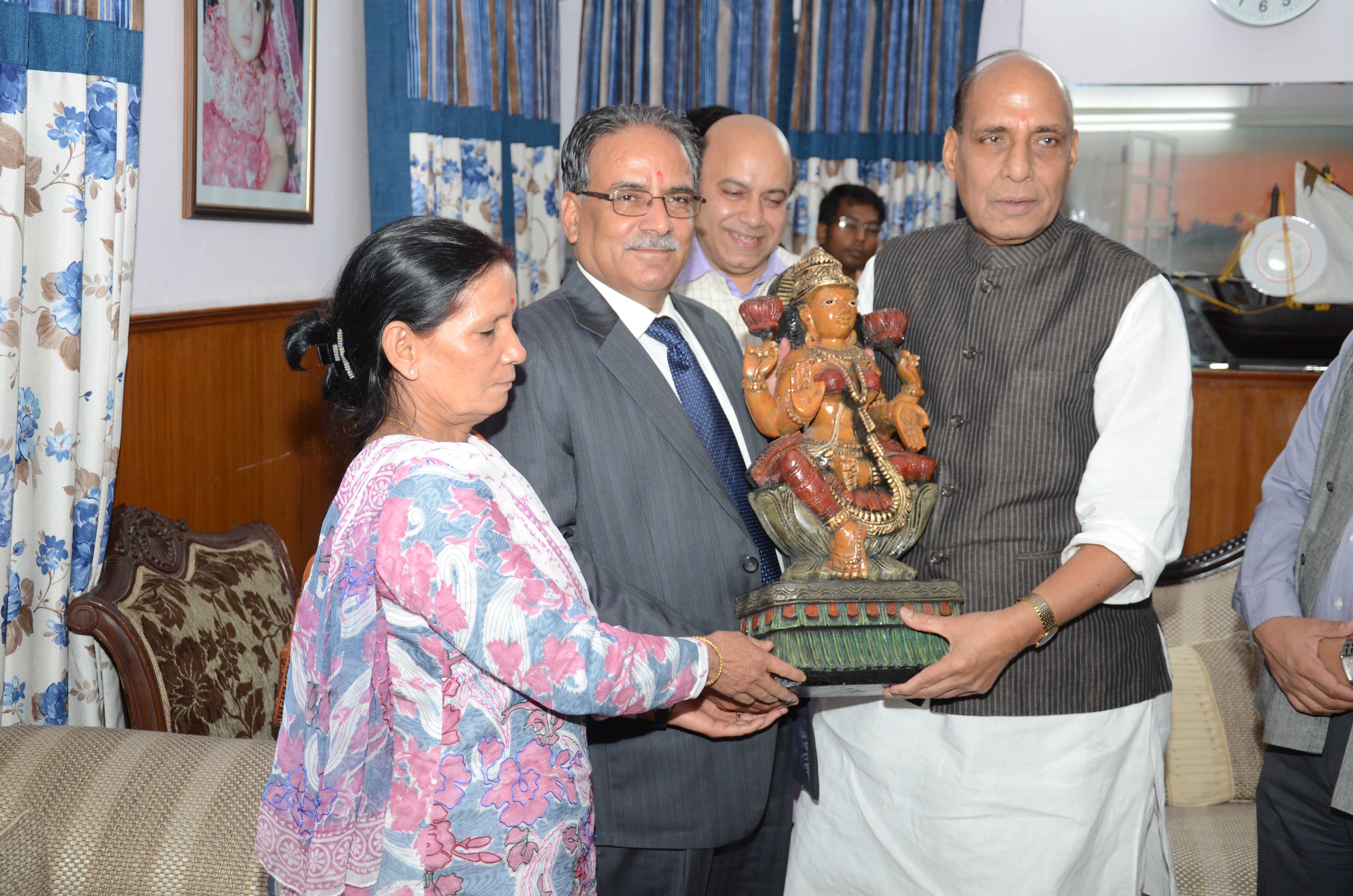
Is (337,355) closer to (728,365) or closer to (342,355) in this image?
(342,355)

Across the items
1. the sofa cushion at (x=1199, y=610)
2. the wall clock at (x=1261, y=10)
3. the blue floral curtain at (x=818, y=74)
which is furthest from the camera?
the blue floral curtain at (x=818, y=74)

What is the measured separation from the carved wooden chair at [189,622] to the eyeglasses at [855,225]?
8.45 ft

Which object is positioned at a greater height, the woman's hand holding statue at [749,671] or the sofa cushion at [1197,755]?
the woman's hand holding statue at [749,671]

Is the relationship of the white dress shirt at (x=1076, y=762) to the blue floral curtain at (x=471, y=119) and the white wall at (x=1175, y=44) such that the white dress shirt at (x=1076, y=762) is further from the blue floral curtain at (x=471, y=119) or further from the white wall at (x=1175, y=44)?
the white wall at (x=1175, y=44)

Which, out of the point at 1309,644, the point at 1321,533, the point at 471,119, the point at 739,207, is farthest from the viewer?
the point at 471,119

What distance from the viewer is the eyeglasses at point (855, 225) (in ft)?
14.0

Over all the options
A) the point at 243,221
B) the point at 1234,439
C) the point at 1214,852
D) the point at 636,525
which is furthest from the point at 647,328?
the point at 1234,439

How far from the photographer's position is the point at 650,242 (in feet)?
5.81

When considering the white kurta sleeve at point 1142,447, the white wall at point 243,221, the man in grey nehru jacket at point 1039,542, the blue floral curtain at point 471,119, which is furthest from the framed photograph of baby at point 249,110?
the white kurta sleeve at point 1142,447

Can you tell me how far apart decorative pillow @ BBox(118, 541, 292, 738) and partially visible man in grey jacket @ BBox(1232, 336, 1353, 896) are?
2.12 m

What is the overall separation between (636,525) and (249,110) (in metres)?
2.16

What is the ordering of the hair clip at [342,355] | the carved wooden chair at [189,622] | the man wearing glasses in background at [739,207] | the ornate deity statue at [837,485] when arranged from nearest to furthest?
the hair clip at [342,355]
the ornate deity statue at [837,485]
the carved wooden chair at [189,622]
the man wearing glasses in background at [739,207]

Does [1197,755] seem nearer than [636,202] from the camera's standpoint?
No

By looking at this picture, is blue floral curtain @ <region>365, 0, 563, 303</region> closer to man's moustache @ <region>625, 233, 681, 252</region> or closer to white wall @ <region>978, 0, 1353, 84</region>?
man's moustache @ <region>625, 233, 681, 252</region>
